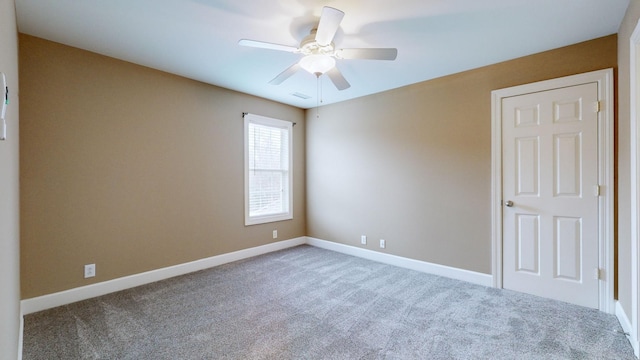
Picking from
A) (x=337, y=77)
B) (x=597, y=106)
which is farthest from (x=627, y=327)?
(x=337, y=77)

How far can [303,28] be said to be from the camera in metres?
2.44

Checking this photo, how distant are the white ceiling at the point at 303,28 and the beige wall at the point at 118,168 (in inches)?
13.0

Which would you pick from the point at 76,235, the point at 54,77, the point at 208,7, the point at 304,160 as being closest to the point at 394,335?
the point at 208,7

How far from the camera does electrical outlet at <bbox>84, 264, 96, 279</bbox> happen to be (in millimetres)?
2862

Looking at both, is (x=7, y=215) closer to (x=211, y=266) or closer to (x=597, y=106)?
(x=211, y=266)

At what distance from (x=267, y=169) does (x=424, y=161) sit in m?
2.48

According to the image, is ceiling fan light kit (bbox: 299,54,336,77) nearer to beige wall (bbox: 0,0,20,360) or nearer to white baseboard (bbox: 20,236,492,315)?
beige wall (bbox: 0,0,20,360)

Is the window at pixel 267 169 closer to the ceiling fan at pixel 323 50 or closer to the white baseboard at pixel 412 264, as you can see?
the white baseboard at pixel 412 264

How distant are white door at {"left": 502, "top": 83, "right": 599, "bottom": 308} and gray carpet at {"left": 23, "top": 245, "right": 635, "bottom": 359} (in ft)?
0.84

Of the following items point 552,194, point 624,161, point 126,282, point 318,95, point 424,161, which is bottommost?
point 126,282

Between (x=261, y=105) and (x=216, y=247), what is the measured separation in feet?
7.59

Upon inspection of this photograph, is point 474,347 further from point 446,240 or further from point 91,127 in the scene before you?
point 91,127

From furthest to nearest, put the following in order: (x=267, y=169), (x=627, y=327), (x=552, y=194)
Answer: (x=267, y=169) < (x=552, y=194) < (x=627, y=327)

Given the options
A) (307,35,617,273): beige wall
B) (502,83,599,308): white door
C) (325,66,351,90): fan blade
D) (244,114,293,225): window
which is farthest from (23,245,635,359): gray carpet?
(325,66,351,90): fan blade
